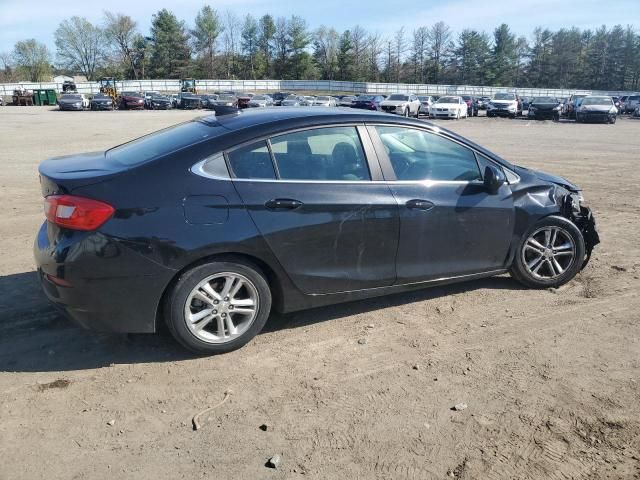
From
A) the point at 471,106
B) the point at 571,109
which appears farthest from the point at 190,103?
the point at 571,109

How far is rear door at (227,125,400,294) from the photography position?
3.79 metres

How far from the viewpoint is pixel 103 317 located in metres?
3.51

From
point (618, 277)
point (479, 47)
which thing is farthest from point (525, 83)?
point (618, 277)

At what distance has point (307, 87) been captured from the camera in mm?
91688

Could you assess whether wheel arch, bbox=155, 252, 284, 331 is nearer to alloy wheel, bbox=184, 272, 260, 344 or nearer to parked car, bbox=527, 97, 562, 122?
alloy wheel, bbox=184, 272, 260, 344

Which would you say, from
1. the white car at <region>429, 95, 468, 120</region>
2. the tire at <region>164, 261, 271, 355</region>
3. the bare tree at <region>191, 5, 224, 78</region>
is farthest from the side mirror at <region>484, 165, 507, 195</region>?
the bare tree at <region>191, 5, 224, 78</region>

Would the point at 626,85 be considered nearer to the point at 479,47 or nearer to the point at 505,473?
the point at 479,47

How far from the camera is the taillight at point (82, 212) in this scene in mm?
3379

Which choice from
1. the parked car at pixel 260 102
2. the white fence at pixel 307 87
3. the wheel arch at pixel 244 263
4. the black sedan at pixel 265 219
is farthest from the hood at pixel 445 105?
the white fence at pixel 307 87

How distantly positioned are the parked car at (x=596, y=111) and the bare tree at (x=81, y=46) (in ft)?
340

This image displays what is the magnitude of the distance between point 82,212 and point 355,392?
6.71 feet

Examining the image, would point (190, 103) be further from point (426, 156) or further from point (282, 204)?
point (282, 204)

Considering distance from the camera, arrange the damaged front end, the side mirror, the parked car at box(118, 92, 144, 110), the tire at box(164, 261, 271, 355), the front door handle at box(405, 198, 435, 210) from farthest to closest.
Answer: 1. the parked car at box(118, 92, 144, 110)
2. the damaged front end
3. the side mirror
4. the front door handle at box(405, 198, 435, 210)
5. the tire at box(164, 261, 271, 355)

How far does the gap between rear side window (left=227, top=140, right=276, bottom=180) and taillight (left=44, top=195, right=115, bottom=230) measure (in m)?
0.87
